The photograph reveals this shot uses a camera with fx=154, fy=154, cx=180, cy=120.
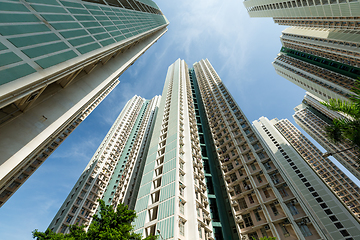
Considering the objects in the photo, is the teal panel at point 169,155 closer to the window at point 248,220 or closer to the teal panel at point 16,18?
the window at point 248,220

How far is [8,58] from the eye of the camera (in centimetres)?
909

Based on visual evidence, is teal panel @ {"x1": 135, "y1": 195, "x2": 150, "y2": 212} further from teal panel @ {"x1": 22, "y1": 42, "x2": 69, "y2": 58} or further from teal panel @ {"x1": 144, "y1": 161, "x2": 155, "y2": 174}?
teal panel @ {"x1": 22, "y1": 42, "x2": 69, "y2": 58}

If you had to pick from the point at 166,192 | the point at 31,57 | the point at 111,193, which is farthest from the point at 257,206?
the point at 111,193

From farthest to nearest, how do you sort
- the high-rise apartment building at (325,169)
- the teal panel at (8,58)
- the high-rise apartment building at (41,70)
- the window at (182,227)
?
the high-rise apartment building at (325,169) < the window at (182,227) < the high-rise apartment building at (41,70) < the teal panel at (8,58)

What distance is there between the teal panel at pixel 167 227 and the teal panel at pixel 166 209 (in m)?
0.64

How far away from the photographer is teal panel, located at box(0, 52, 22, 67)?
8695 millimetres

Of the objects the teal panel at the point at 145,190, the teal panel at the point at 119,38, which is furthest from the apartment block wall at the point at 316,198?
the teal panel at the point at 119,38

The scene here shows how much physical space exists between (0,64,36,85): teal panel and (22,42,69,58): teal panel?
130 cm

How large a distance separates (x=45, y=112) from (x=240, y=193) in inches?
1099

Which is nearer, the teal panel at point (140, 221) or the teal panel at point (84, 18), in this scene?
the teal panel at point (84, 18)

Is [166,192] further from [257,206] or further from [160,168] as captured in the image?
[257,206]

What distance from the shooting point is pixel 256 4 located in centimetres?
6512

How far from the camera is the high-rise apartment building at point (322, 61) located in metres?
48.2

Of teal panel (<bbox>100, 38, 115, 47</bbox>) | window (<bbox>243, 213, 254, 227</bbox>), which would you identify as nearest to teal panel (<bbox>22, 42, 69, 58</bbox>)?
teal panel (<bbox>100, 38, 115, 47</bbox>)
